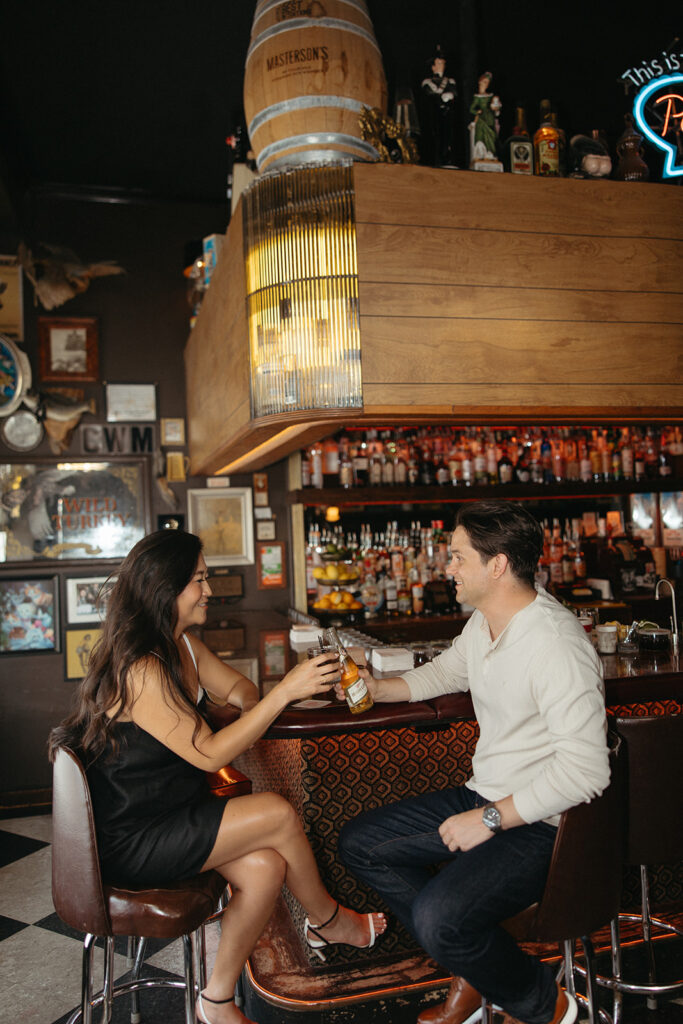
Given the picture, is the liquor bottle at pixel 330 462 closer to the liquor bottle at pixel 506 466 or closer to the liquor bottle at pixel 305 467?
the liquor bottle at pixel 305 467

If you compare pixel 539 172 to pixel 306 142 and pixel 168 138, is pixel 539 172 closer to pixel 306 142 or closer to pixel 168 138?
pixel 306 142

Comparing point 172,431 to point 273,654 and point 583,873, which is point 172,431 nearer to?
point 273,654

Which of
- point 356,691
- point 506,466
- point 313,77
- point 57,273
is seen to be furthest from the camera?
point 506,466

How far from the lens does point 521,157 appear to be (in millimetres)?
3080

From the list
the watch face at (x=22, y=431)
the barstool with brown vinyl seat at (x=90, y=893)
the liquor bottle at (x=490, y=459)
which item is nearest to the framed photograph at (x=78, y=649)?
the watch face at (x=22, y=431)

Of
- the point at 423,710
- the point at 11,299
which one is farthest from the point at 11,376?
the point at 423,710

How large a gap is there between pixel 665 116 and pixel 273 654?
3068 mm

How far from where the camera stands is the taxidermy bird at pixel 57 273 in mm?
4672

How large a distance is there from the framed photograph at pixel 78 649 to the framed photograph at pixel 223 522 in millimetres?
890

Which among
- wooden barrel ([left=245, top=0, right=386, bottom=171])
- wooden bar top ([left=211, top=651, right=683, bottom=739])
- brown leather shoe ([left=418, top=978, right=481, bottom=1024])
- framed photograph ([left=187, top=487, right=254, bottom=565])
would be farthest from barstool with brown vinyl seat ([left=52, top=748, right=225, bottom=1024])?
framed photograph ([left=187, top=487, right=254, bottom=565])

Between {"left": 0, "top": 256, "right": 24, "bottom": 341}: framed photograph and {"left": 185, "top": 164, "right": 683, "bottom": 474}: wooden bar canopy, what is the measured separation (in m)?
2.15

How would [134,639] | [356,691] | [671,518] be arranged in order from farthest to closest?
1. [671,518]
2. [356,691]
3. [134,639]

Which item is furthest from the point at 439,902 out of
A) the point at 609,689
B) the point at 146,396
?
the point at 146,396

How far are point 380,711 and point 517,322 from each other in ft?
5.32
